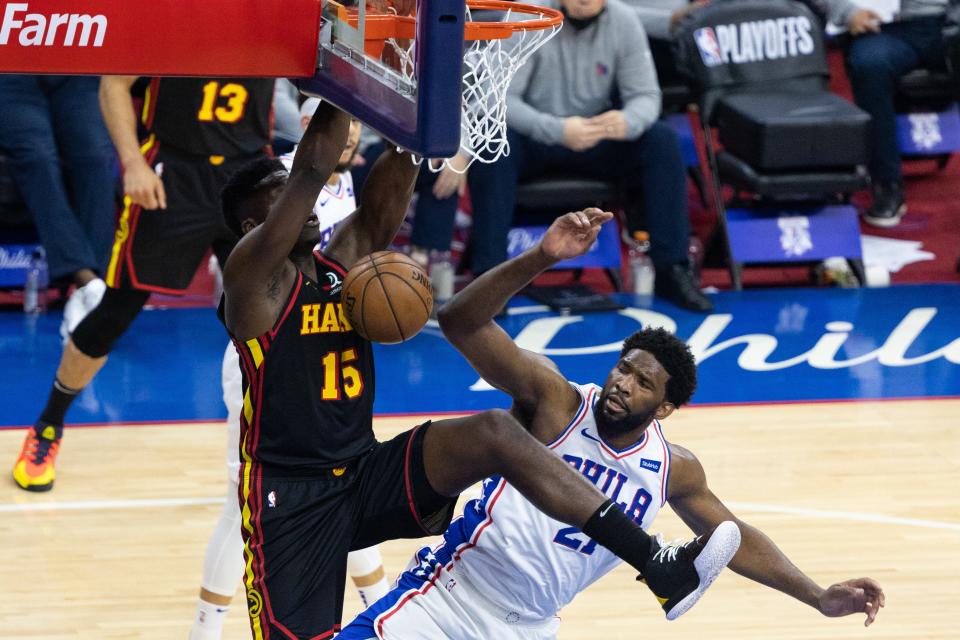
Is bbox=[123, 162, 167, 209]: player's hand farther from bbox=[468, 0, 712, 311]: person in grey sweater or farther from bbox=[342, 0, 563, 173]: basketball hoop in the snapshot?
bbox=[468, 0, 712, 311]: person in grey sweater

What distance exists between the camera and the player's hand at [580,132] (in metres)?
8.70

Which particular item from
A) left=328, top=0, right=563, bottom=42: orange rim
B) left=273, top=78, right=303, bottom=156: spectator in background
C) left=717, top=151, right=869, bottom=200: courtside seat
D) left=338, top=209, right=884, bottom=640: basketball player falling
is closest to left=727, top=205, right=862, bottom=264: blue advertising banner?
left=717, top=151, right=869, bottom=200: courtside seat

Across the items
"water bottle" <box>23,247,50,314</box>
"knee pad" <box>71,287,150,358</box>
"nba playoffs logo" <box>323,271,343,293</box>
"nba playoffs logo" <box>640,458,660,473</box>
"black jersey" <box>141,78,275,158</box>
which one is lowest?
"water bottle" <box>23,247,50,314</box>

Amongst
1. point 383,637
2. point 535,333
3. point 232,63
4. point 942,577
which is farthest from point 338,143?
point 535,333

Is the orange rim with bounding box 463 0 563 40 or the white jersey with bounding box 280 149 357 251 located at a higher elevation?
the orange rim with bounding box 463 0 563 40

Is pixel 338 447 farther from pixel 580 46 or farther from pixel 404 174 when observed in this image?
pixel 580 46

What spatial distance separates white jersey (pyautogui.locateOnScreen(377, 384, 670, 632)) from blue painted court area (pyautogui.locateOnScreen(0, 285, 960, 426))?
10.5ft

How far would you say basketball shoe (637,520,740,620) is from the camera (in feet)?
11.9

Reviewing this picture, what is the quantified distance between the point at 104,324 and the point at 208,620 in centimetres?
184

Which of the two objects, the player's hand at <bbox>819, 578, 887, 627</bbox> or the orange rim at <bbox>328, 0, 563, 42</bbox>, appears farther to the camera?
the player's hand at <bbox>819, 578, 887, 627</bbox>

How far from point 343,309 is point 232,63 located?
857mm

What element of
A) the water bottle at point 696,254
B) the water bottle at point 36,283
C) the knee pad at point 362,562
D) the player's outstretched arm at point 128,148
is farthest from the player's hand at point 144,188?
the water bottle at point 696,254

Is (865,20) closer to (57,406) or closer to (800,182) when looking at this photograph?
(800,182)

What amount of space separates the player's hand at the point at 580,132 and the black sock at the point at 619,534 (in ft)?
16.9
